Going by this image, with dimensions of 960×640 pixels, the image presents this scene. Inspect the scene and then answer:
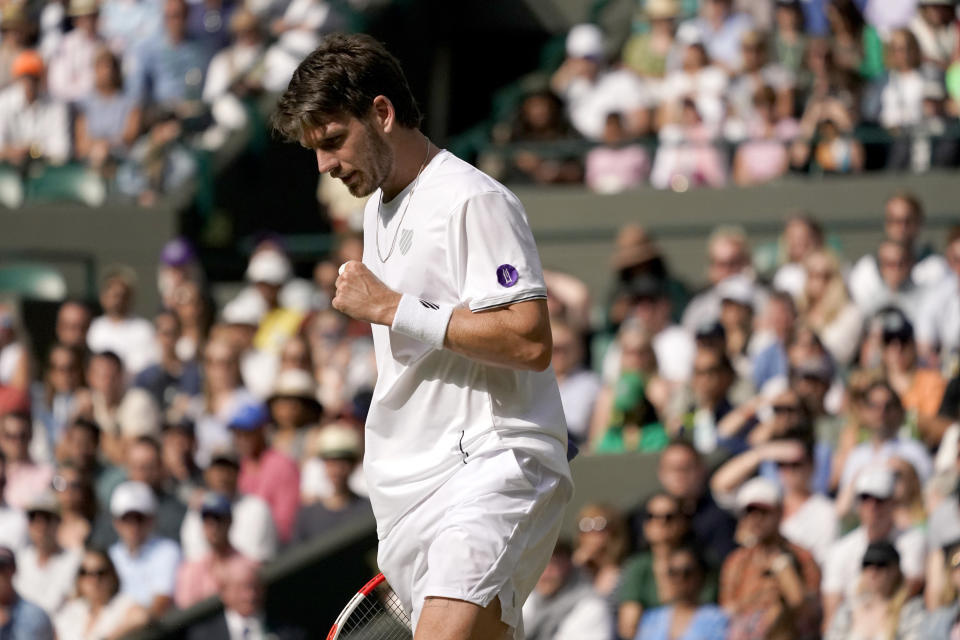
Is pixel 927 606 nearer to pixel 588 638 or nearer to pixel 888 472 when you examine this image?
pixel 888 472

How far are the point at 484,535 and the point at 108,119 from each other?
410 inches

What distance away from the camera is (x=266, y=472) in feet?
32.4

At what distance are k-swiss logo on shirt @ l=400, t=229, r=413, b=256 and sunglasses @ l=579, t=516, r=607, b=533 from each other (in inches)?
155

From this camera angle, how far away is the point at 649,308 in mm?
10695

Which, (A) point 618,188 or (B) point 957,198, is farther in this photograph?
(A) point 618,188

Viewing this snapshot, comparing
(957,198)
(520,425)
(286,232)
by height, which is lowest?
(286,232)

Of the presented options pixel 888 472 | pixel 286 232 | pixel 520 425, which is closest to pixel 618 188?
pixel 286 232

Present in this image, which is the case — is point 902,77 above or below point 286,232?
above

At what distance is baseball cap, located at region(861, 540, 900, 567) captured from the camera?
7.65 meters

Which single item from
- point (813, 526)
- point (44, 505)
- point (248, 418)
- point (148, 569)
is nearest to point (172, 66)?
point (248, 418)

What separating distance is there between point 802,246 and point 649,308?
0.91 meters

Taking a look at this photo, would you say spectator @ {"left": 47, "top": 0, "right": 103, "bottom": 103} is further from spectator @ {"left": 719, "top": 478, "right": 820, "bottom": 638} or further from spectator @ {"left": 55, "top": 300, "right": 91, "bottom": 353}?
spectator @ {"left": 719, "top": 478, "right": 820, "bottom": 638}

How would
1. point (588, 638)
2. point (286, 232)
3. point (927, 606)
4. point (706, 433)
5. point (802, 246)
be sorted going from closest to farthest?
point (927, 606) → point (588, 638) → point (706, 433) → point (802, 246) → point (286, 232)

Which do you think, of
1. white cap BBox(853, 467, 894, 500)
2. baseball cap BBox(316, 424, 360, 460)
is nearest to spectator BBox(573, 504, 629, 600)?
white cap BBox(853, 467, 894, 500)
